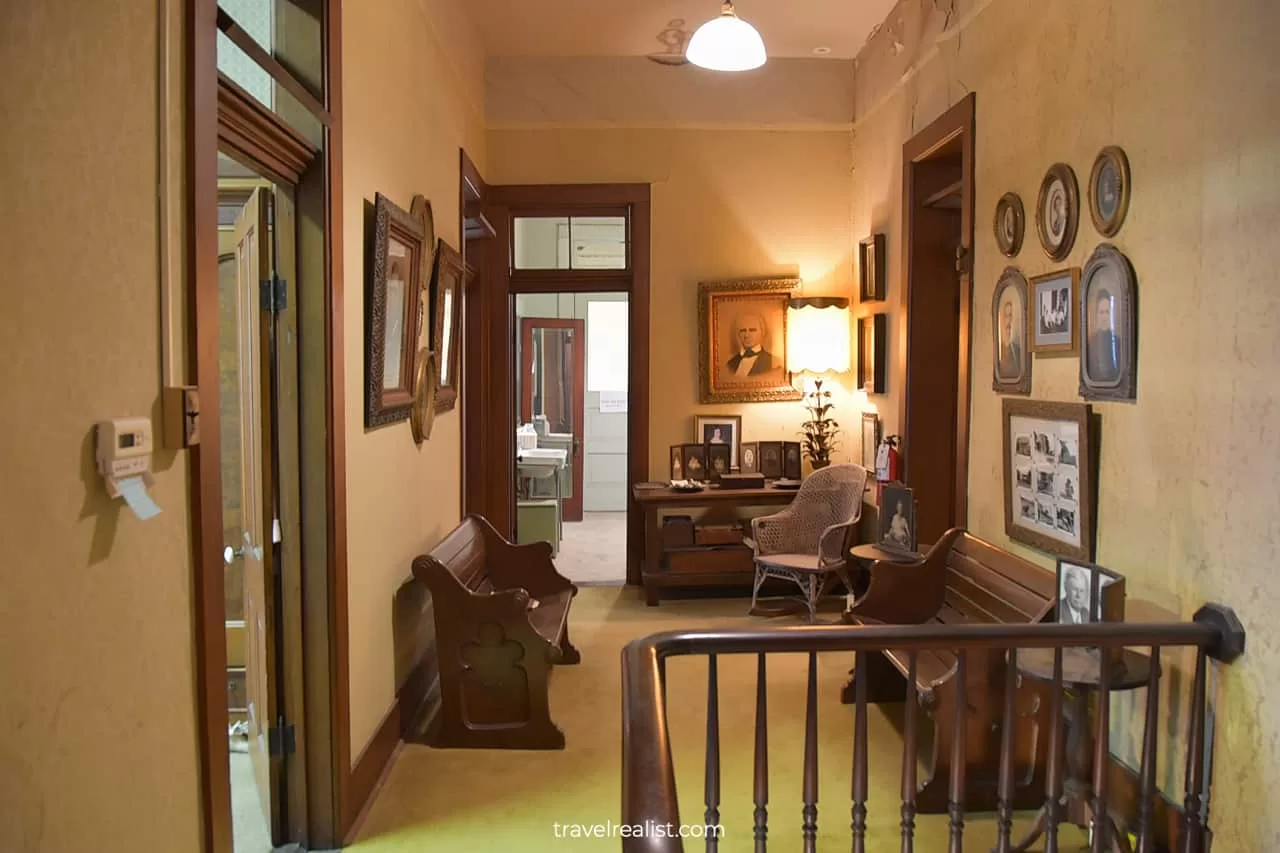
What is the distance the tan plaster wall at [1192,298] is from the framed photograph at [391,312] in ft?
8.03

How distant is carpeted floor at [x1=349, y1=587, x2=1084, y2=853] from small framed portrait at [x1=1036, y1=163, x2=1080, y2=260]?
202 centimetres

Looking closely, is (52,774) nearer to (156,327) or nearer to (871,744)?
(156,327)

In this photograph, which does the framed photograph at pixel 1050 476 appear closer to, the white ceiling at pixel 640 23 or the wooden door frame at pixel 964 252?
the wooden door frame at pixel 964 252

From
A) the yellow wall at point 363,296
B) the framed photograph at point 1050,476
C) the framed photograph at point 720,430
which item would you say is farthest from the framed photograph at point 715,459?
the framed photograph at point 1050,476

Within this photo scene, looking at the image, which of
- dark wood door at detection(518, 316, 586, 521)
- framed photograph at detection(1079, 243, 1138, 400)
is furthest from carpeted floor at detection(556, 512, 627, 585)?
framed photograph at detection(1079, 243, 1138, 400)

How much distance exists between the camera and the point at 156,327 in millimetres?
1715

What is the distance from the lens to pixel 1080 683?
235cm

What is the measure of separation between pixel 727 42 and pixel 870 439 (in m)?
2.60

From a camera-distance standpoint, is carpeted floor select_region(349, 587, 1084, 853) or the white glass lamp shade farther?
the white glass lamp shade

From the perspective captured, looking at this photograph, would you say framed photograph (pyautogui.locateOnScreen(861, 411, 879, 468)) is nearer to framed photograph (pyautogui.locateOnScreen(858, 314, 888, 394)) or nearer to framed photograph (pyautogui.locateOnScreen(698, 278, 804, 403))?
framed photograph (pyautogui.locateOnScreen(858, 314, 888, 394))

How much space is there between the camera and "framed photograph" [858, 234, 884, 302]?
17.5 ft

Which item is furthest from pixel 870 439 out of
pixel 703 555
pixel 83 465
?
pixel 83 465

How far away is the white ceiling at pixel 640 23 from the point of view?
513 cm

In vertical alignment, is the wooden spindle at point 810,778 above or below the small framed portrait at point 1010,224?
below
